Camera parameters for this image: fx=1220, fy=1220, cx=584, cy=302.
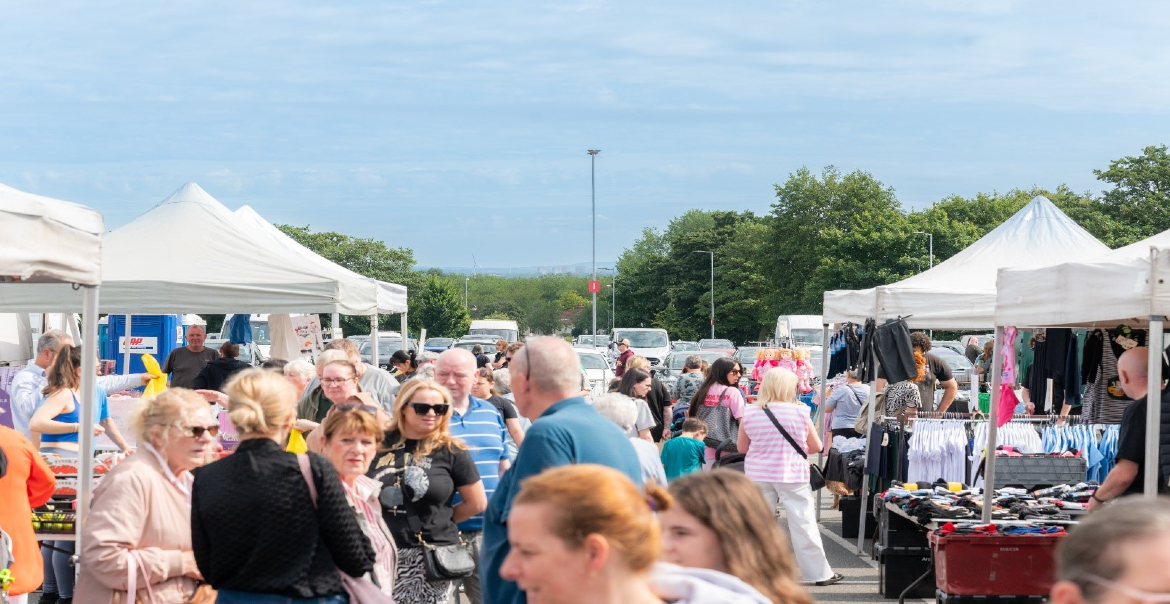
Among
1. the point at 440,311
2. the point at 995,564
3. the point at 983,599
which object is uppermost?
the point at 440,311

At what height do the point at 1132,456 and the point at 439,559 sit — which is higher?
the point at 1132,456

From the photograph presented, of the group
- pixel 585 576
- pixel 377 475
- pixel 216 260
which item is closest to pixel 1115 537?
pixel 585 576

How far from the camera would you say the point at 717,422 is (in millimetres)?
11164

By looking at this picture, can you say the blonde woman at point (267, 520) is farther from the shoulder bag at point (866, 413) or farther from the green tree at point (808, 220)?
the green tree at point (808, 220)

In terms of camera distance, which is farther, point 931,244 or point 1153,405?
point 931,244

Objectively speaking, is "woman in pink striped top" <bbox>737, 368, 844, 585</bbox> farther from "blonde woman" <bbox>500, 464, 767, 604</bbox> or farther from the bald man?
"blonde woman" <bbox>500, 464, 767, 604</bbox>

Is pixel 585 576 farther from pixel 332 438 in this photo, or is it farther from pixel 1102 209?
pixel 1102 209

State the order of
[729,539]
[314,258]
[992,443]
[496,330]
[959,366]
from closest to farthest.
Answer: [729,539], [992,443], [314,258], [959,366], [496,330]

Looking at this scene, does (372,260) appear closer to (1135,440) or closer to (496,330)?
(496,330)

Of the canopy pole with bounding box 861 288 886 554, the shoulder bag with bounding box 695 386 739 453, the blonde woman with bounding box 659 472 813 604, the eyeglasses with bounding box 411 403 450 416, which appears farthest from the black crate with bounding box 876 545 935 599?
the blonde woman with bounding box 659 472 813 604

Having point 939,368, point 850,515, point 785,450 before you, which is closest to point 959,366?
point 939,368

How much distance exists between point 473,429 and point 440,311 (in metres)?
75.3

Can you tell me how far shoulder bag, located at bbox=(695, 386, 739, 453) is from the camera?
11.1 meters

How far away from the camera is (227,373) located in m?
11.9
